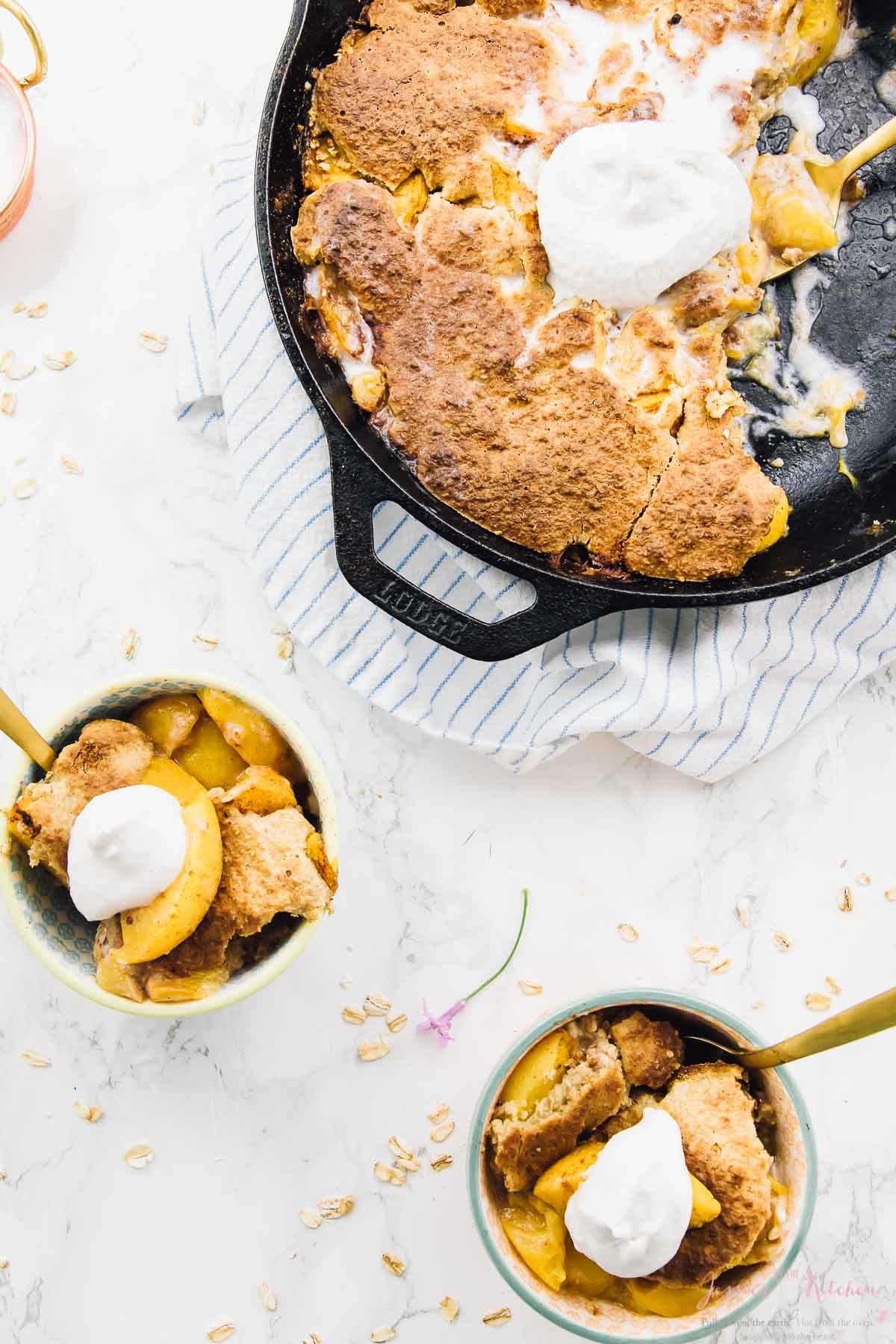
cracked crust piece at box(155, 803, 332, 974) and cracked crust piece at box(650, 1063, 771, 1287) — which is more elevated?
cracked crust piece at box(155, 803, 332, 974)

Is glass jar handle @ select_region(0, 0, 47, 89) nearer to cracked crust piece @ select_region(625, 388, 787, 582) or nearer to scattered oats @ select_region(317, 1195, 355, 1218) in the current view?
cracked crust piece @ select_region(625, 388, 787, 582)

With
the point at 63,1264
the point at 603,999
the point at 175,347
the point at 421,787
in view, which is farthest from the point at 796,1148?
the point at 175,347

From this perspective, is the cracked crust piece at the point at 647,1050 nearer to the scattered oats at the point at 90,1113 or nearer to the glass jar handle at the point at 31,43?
the scattered oats at the point at 90,1113

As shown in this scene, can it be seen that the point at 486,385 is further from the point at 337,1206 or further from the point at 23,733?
the point at 337,1206

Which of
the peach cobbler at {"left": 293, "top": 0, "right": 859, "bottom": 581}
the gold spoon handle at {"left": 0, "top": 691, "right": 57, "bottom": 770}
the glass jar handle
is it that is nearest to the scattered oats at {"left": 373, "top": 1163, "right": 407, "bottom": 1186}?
the gold spoon handle at {"left": 0, "top": 691, "right": 57, "bottom": 770}

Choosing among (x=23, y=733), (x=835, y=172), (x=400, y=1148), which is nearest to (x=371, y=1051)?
(x=400, y=1148)
